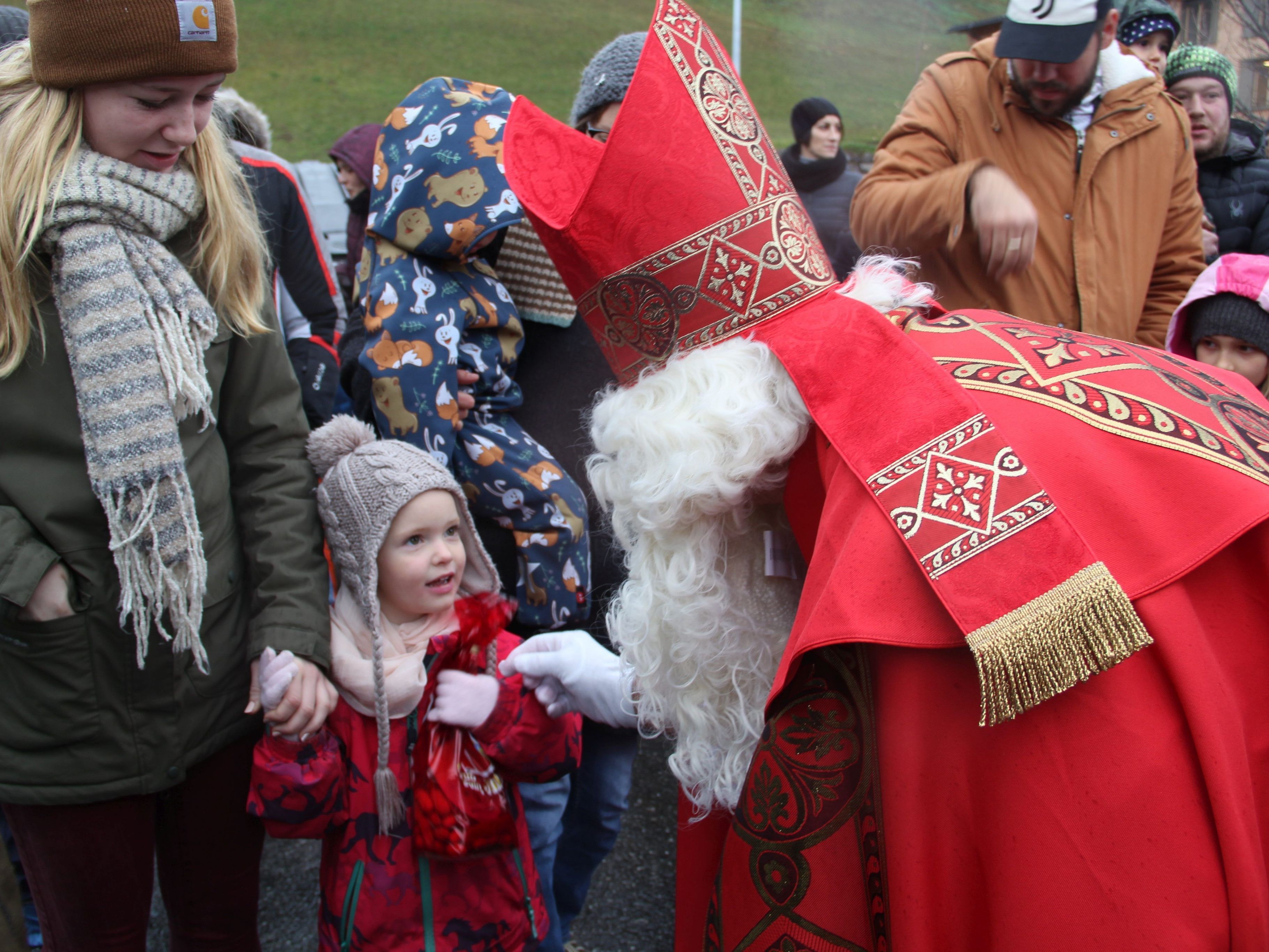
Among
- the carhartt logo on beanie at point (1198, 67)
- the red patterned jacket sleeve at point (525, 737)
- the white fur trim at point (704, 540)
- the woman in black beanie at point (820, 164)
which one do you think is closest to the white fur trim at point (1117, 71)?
the carhartt logo on beanie at point (1198, 67)

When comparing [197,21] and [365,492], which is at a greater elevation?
[197,21]

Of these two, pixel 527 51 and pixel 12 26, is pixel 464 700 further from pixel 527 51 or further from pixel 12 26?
pixel 527 51

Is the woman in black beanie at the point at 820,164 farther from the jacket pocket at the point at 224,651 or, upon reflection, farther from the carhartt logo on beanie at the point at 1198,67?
the jacket pocket at the point at 224,651

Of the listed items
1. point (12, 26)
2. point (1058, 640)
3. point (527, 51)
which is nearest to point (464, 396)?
point (12, 26)

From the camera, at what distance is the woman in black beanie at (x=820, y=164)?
4.79m

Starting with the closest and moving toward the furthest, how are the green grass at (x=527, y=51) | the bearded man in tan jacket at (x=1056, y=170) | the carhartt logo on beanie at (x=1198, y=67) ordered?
1. the bearded man in tan jacket at (x=1056, y=170)
2. the carhartt logo on beanie at (x=1198, y=67)
3. the green grass at (x=527, y=51)

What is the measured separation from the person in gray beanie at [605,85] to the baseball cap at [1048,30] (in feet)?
2.71

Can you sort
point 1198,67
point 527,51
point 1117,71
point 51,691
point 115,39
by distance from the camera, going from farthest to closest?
point 527,51 → point 1198,67 → point 1117,71 → point 51,691 → point 115,39

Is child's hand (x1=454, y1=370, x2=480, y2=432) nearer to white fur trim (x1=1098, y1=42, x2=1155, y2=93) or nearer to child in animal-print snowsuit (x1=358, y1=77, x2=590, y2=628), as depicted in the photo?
child in animal-print snowsuit (x1=358, y1=77, x2=590, y2=628)

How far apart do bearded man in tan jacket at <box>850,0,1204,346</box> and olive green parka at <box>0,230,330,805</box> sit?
4.65ft

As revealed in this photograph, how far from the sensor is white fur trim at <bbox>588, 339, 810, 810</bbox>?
1.14m

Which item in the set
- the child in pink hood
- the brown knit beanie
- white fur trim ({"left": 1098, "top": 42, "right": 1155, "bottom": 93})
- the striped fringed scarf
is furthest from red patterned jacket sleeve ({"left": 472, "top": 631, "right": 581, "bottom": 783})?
white fur trim ({"left": 1098, "top": 42, "right": 1155, "bottom": 93})

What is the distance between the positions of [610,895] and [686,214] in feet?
7.16

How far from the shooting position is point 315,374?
9.53ft
